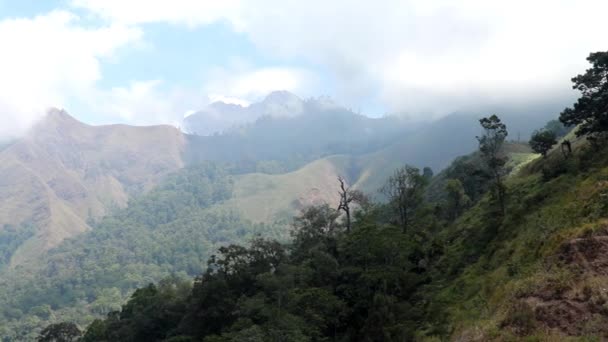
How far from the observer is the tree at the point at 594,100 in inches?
2281

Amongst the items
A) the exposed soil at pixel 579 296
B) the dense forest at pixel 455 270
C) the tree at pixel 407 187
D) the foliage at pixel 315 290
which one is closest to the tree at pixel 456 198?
the dense forest at pixel 455 270

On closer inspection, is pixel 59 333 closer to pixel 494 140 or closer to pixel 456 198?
pixel 456 198

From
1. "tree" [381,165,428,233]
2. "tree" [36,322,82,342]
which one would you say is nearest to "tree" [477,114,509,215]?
"tree" [381,165,428,233]

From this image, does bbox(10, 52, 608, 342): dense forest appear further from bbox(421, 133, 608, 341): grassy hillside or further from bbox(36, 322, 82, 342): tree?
bbox(36, 322, 82, 342): tree

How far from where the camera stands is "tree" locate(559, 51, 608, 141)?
5794 cm

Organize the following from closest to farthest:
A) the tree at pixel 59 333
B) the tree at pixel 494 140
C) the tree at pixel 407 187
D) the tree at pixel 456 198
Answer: the tree at pixel 494 140
the tree at pixel 407 187
the tree at pixel 456 198
the tree at pixel 59 333

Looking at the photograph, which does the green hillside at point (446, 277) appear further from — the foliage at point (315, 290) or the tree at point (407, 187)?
the tree at point (407, 187)

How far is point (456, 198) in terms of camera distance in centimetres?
9812

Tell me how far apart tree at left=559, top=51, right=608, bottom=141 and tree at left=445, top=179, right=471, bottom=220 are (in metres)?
36.2

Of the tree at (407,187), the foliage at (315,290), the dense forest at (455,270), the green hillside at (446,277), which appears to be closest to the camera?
the green hillside at (446,277)

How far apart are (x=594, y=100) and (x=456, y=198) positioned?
40.8 m

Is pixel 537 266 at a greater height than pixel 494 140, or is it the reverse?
pixel 494 140

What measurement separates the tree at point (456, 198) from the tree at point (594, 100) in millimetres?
36203

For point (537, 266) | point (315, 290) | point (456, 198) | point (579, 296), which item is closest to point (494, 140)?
point (537, 266)
